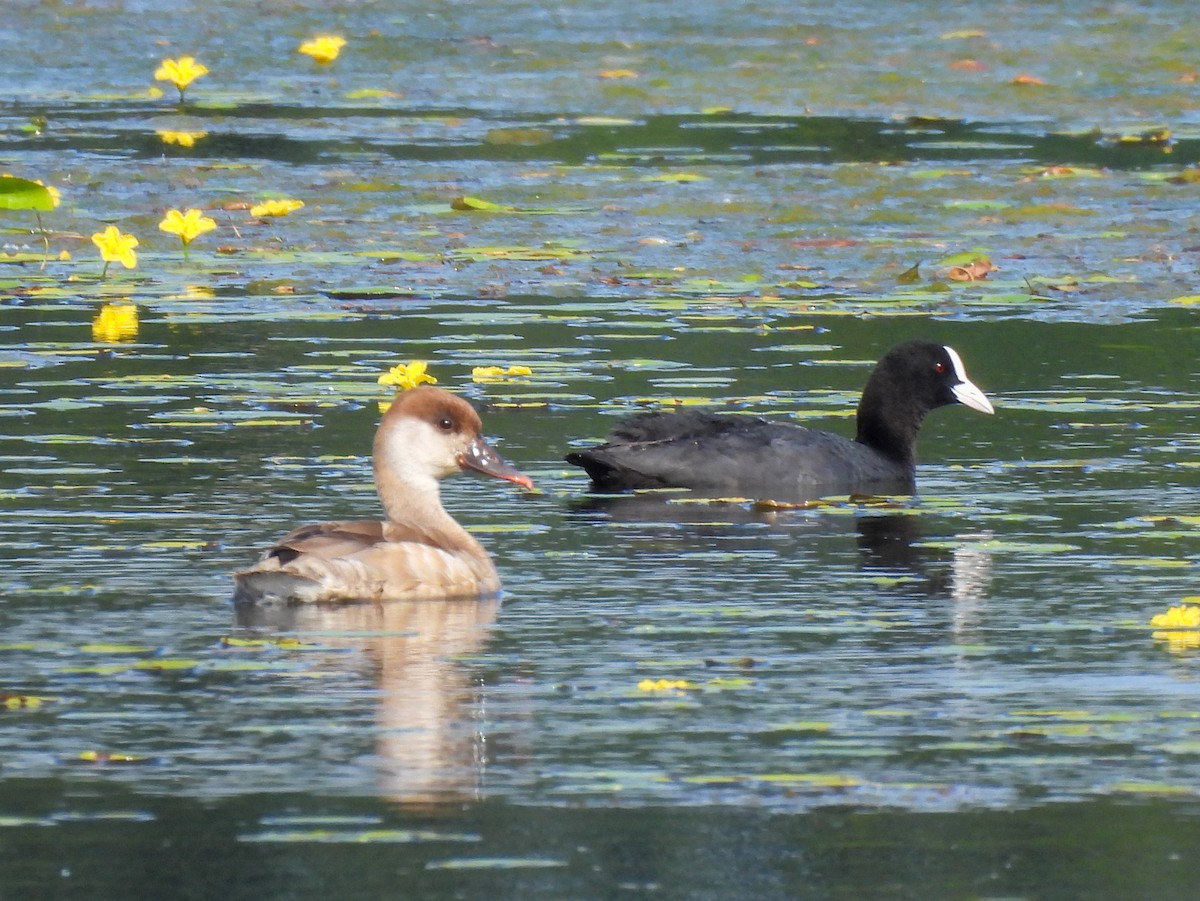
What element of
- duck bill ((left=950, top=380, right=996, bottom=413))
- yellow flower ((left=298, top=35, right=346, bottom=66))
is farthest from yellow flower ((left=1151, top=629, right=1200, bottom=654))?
yellow flower ((left=298, top=35, right=346, bottom=66))

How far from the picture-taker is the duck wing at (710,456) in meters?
12.4

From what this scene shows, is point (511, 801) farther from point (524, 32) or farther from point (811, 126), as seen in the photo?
point (524, 32)

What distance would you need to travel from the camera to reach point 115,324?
53.7ft

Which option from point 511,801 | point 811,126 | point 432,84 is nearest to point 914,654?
point 511,801

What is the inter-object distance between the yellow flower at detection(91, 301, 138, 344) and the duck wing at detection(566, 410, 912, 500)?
4.23m

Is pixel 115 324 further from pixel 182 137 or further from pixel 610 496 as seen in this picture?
pixel 182 137

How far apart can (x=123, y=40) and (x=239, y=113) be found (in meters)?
4.22

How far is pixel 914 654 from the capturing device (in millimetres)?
8766

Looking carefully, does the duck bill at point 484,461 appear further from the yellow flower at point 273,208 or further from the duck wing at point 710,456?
the yellow flower at point 273,208

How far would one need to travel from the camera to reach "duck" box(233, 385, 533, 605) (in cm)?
957

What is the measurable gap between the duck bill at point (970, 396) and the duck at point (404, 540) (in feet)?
10.5

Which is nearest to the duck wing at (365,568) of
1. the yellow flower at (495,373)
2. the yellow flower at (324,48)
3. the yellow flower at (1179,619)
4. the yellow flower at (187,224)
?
the yellow flower at (1179,619)

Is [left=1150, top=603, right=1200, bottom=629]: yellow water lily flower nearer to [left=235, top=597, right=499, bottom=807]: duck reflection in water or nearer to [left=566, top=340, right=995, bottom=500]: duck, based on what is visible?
[left=235, top=597, right=499, bottom=807]: duck reflection in water

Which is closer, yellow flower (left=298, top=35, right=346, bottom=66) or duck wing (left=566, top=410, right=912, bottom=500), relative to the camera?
duck wing (left=566, top=410, right=912, bottom=500)
